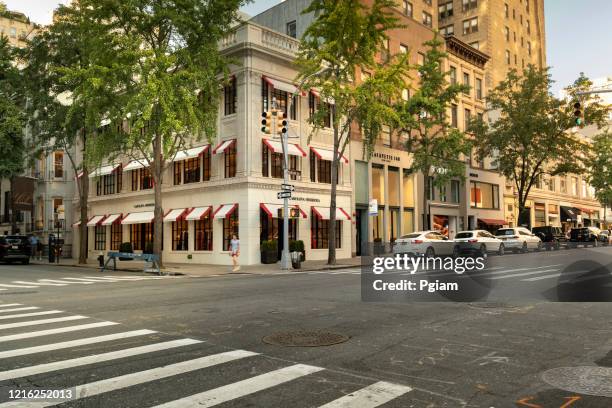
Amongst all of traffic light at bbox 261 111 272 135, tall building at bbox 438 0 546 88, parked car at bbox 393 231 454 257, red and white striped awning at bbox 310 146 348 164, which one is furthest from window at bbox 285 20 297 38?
tall building at bbox 438 0 546 88

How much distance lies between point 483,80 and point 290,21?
957 inches

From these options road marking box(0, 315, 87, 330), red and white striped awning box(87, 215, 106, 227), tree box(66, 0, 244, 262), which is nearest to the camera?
road marking box(0, 315, 87, 330)

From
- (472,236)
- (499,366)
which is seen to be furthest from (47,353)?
(472,236)

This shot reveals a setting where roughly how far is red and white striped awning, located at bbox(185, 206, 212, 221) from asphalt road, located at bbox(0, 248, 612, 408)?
2000cm

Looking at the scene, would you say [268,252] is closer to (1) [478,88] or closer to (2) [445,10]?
(1) [478,88]

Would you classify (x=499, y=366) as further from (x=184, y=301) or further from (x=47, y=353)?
(x=184, y=301)

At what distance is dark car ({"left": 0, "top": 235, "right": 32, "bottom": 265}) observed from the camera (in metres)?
35.4

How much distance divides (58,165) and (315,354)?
48.0 metres

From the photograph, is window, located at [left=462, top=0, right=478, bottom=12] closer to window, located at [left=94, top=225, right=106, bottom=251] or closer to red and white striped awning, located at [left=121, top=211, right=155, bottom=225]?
red and white striped awning, located at [left=121, top=211, right=155, bottom=225]

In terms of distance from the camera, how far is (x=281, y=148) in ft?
104

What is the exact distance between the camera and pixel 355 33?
94.0ft

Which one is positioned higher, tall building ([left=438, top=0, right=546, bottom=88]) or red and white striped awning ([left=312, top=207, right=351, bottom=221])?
tall building ([left=438, top=0, right=546, bottom=88])

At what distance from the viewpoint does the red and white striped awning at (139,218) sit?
36.3 meters

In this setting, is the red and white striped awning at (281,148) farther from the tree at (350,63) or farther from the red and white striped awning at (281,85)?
the red and white striped awning at (281,85)
